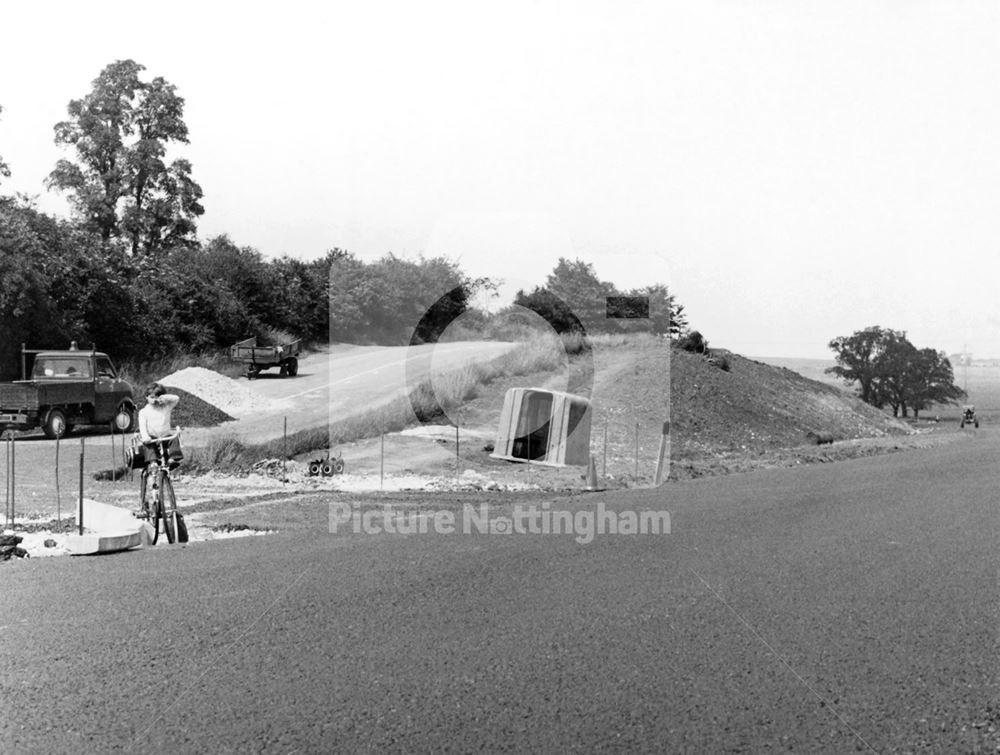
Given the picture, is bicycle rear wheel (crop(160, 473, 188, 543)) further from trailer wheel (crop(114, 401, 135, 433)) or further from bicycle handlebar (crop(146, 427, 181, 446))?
trailer wheel (crop(114, 401, 135, 433))

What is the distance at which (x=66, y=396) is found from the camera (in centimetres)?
2539

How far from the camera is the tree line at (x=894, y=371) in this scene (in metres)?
88.7

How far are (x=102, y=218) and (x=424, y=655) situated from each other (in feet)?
140

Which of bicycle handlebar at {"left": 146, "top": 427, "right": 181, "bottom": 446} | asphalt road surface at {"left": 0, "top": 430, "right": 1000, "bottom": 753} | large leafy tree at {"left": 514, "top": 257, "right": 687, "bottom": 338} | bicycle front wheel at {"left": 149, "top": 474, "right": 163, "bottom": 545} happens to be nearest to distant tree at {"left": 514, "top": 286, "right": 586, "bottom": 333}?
large leafy tree at {"left": 514, "top": 257, "right": 687, "bottom": 338}

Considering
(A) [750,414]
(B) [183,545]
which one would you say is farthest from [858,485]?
(A) [750,414]

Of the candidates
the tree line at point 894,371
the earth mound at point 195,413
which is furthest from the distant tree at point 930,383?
the earth mound at point 195,413

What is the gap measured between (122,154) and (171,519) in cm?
3680

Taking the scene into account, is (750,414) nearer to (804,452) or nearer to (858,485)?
(804,452)

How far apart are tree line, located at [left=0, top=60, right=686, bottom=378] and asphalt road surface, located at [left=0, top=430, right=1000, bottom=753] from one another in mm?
19190

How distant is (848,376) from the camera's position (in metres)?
92.0

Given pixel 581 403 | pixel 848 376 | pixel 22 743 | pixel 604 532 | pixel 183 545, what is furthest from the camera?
pixel 848 376

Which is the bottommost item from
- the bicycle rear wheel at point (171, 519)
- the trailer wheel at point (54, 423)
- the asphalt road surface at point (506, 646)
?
the asphalt road surface at point (506, 646)

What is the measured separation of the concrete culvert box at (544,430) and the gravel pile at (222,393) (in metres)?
10.8

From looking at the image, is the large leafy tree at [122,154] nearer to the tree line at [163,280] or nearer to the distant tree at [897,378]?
the tree line at [163,280]
